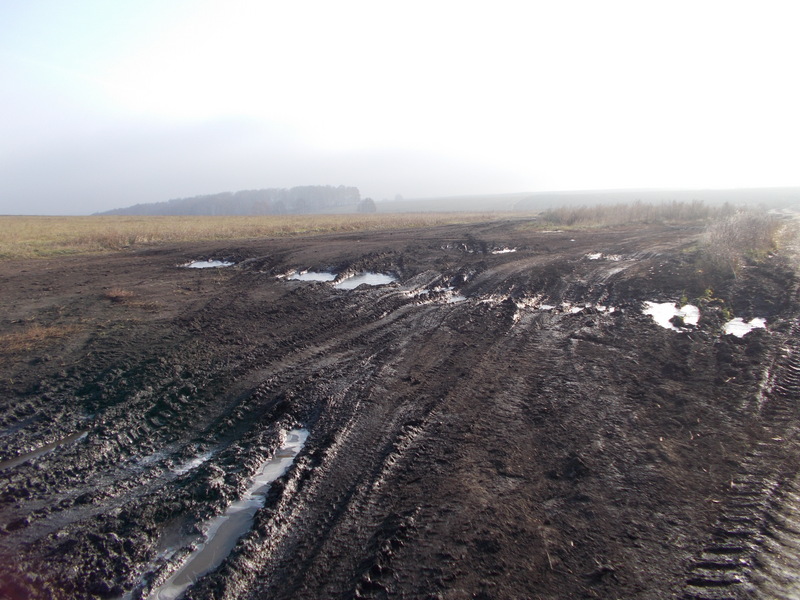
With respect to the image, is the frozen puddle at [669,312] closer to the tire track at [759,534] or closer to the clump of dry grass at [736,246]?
the clump of dry grass at [736,246]

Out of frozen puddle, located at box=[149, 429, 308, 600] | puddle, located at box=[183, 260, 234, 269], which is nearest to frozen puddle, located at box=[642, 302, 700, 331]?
frozen puddle, located at box=[149, 429, 308, 600]

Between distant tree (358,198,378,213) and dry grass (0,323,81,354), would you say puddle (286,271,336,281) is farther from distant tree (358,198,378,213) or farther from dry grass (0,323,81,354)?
distant tree (358,198,378,213)

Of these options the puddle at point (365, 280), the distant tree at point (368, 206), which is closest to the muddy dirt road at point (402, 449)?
the puddle at point (365, 280)

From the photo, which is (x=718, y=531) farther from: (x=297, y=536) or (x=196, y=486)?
(x=196, y=486)


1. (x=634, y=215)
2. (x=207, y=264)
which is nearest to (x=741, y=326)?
(x=207, y=264)

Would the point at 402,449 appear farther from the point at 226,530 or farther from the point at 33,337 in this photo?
the point at 33,337

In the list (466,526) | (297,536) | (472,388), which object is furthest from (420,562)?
(472,388)
